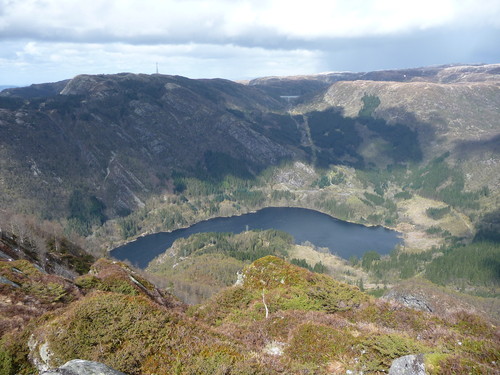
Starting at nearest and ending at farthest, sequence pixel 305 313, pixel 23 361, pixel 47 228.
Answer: pixel 23 361 → pixel 305 313 → pixel 47 228

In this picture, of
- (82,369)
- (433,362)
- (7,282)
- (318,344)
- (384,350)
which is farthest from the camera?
(7,282)

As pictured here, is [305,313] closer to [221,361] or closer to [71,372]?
[221,361]

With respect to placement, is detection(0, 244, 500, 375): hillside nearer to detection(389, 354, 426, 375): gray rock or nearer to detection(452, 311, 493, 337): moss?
detection(452, 311, 493, 337): moss

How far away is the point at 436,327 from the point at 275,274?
78.4ft

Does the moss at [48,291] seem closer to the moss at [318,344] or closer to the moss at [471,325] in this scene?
the moss at [318,344]

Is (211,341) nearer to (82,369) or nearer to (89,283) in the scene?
(82,369)

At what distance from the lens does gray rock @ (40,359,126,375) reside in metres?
14.6

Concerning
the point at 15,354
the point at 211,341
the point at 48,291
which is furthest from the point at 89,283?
the point at 211,341

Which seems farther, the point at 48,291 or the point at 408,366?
the point at 48,291

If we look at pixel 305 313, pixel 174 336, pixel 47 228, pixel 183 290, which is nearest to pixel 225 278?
pixel 183 290

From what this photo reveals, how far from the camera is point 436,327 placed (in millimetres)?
27891

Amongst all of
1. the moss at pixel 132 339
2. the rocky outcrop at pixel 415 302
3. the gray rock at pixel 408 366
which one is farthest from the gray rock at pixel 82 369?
the rocky outcrop at pixel 415 302

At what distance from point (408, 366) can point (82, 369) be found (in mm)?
16267

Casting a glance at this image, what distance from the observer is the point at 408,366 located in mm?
16828
